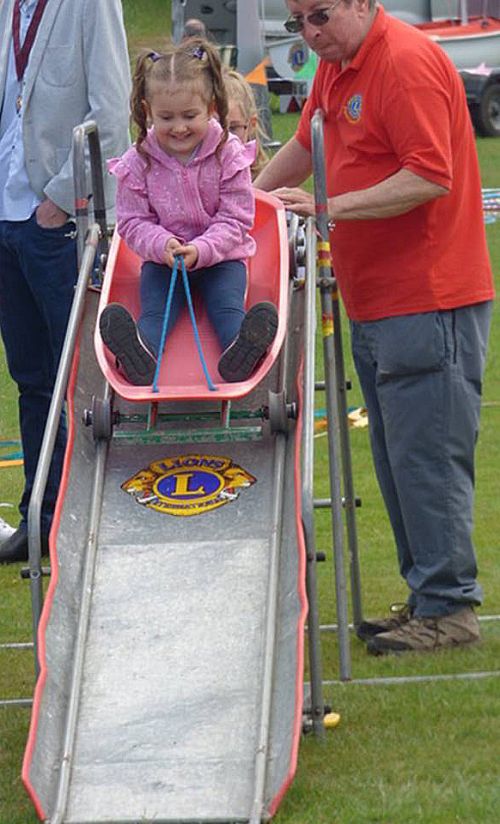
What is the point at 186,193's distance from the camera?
6062mm

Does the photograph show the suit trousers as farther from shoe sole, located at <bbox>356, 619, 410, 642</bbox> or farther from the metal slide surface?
shoe sole, located at <bbox>356, 619, 410, 642</bbox>

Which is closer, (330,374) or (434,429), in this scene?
(330,374)

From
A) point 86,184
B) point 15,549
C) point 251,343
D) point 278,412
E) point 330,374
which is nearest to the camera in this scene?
point 251,343

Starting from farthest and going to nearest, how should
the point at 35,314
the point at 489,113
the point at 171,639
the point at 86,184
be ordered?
the point at 489,113
the point at 35,314
the point at 86,184
the point at 171,639

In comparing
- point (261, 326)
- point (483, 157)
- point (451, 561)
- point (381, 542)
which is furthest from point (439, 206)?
point (483, 157)

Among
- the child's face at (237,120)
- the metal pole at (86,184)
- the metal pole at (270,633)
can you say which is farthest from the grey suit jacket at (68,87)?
the metal pole at (270,633)

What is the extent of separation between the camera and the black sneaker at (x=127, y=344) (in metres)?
5.75

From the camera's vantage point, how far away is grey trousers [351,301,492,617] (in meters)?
6.17

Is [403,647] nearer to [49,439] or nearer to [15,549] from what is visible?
[49,439]

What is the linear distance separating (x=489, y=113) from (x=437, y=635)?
22385mm

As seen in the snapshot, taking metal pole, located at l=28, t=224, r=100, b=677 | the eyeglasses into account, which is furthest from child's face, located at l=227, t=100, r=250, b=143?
the eyeglasses

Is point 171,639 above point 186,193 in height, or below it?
below

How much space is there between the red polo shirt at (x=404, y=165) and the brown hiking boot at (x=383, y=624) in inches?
42.5

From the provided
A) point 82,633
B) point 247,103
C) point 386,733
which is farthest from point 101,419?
point 247,103
